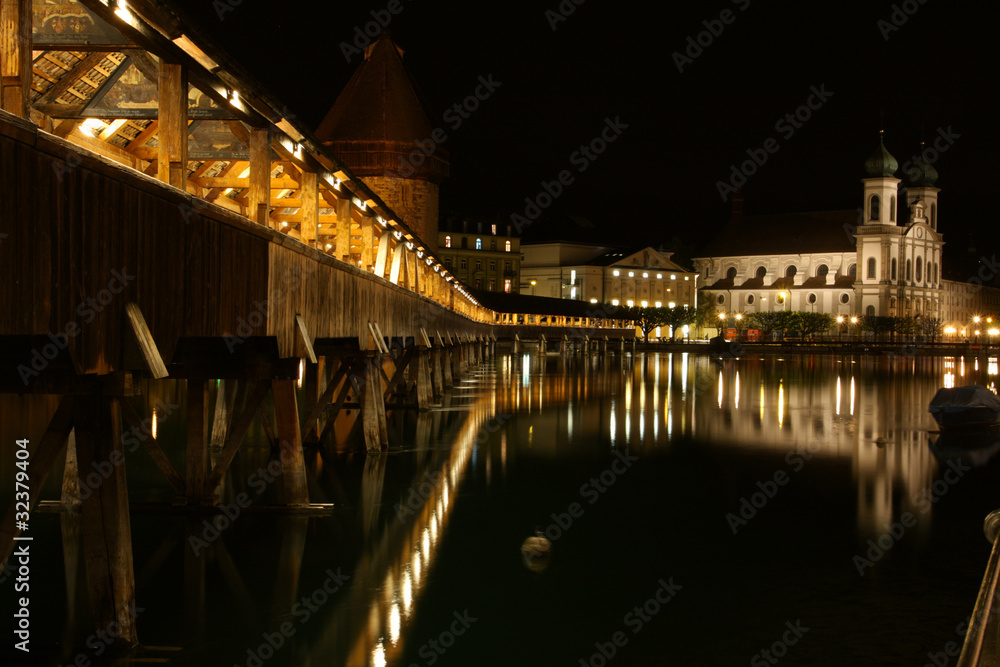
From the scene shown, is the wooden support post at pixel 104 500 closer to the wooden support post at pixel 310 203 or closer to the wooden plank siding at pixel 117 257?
the wooden plank siding at pixel 117 257

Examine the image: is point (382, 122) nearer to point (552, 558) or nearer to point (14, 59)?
point (552, 558)

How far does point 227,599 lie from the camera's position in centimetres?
950

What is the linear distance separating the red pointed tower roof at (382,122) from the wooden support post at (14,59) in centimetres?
4321

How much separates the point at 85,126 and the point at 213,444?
28.5ft

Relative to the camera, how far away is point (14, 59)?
5648 millimetres

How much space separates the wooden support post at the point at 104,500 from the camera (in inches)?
269

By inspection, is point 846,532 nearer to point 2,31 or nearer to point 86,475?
point 86,475

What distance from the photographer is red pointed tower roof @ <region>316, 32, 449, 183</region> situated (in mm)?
49094

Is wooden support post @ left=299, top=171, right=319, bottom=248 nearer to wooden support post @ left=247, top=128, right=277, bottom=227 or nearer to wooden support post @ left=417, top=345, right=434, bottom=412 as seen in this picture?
wooden support post @ left=247, top=128, right=277, bottom=227

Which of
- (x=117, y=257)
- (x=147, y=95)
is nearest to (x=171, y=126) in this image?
(x=147, y=95)

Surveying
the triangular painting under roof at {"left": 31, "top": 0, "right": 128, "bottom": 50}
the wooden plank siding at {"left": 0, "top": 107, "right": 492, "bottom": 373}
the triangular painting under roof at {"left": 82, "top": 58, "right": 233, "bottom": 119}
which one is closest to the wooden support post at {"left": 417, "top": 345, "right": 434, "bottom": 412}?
the wooden plank siding at {"left": 0, "top": 107, "right": 492, "bottom": 373}

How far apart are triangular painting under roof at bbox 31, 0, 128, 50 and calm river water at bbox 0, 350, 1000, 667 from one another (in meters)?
4.34

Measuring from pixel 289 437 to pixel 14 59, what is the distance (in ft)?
22.5

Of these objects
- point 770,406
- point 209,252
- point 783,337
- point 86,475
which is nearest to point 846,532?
point 209,252
